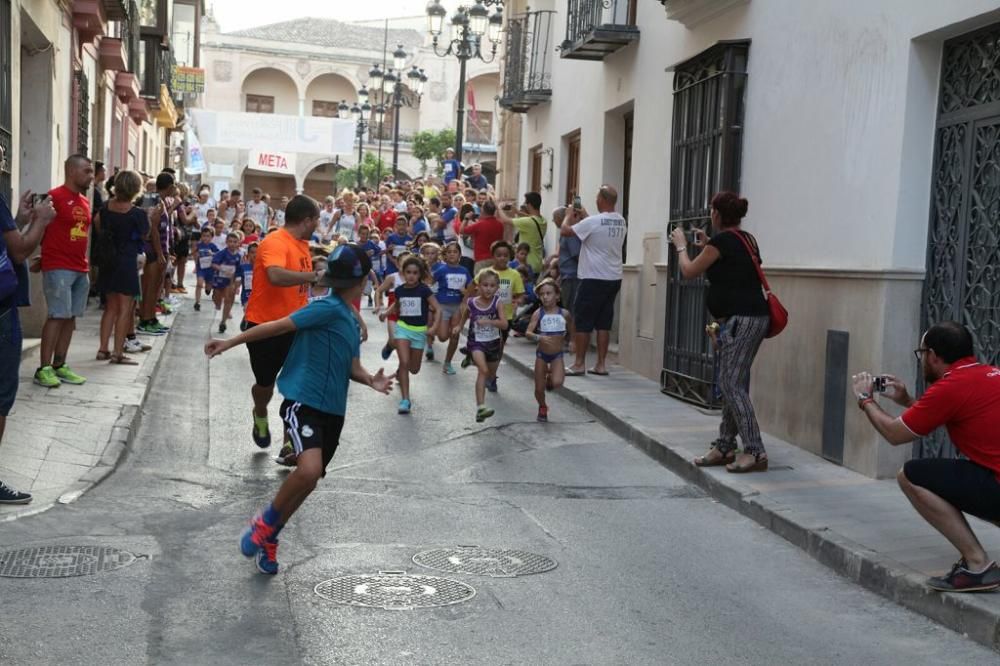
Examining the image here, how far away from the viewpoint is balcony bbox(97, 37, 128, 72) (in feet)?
63.8

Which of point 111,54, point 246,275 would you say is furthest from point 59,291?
point 111,54

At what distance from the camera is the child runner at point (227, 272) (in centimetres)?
1695

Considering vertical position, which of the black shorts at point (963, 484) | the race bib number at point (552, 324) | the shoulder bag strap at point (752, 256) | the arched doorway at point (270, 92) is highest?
the arched doorway at point (270, 92)

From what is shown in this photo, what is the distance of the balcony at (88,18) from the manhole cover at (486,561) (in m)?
11.3

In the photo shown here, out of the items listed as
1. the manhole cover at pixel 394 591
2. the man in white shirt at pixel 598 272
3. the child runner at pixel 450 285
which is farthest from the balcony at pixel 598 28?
the manhole cover at pixel 394 591

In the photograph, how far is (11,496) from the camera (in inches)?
275

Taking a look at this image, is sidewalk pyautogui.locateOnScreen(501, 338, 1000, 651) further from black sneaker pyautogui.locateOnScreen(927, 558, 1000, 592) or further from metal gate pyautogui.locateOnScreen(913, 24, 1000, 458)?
metal gate pyautogui.locateOnScreen(913, 24, 1000, 458)

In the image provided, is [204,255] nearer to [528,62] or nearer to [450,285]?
[528,62]

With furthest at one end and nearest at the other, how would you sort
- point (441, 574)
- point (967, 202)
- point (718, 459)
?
point (718, 459) < point (967, 202) < point (441, 574)

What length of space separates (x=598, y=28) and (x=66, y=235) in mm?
7466

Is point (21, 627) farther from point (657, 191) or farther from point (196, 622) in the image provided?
point (657, 191)

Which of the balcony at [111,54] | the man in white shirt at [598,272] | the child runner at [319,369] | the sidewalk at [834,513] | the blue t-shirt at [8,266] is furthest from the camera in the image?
the balcony at [111,54]

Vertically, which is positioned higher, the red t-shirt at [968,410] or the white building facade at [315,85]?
the white building facade at [315,85]

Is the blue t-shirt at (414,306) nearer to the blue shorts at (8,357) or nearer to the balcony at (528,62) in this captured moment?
the blue shorts at (8,357)
